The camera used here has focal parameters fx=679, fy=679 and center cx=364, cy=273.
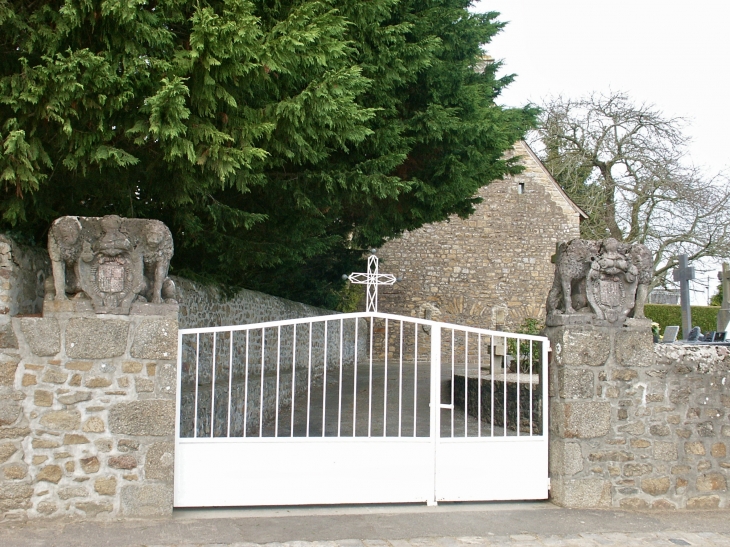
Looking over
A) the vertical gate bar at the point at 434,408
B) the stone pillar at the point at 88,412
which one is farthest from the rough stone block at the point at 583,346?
the stone pillar at the point at 88,412

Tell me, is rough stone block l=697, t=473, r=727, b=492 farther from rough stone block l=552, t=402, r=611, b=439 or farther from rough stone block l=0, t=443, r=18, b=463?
rough stone block l=0, t=443, r=18, b=463

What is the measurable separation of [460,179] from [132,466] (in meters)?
4.66

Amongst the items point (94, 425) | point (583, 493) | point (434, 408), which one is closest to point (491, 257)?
point (583, 493)

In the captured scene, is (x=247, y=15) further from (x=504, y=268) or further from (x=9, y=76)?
(x=504, y=268)

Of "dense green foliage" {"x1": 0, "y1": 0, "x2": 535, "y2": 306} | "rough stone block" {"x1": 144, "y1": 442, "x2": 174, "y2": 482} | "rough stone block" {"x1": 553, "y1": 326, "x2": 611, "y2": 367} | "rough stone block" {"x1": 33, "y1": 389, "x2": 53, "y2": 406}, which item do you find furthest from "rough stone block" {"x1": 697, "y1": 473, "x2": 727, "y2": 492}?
"rough stone block" {"x1": 33, "y1": 389, "x2": 53, "y2": 406}

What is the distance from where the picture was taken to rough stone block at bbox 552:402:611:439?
533 cm

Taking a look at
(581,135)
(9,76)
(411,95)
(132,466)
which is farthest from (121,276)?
(581,135)

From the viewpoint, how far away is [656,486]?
5457 mm

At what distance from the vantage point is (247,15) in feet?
15.3

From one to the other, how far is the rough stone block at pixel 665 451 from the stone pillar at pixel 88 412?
3.78 metres

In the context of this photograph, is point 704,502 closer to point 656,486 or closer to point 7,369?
point 656,486

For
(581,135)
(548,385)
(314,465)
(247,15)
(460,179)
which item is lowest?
(314,465)

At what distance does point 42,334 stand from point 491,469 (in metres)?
3.47

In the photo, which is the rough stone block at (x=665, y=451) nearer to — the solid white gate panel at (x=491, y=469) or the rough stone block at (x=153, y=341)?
the solid white gate panel at (x=491, y=469)
